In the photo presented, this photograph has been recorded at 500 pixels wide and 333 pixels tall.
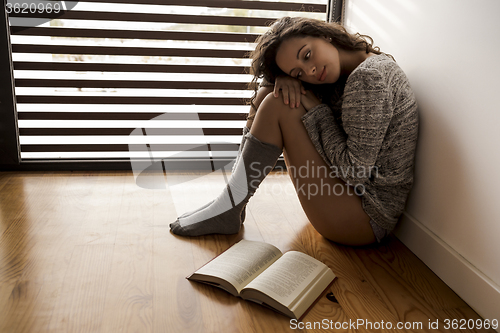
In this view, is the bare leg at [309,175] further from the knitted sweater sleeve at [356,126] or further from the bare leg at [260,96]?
the bare leg at [260,96]

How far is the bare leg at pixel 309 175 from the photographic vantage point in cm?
131

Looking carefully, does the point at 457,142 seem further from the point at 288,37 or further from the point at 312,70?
the point at 288,37

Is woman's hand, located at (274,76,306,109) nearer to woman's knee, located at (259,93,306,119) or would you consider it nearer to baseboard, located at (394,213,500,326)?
woman's knee, located at (259,93,306,119)

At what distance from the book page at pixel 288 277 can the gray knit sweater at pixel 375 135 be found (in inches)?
11.4

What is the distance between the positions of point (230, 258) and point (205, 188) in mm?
808

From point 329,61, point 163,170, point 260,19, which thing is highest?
point 260,19

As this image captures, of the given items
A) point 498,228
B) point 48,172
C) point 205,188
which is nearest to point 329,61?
point 498,228

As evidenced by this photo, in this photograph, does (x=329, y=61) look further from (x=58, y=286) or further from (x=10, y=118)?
(x=10, y=118)

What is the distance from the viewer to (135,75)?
2244 millimetres

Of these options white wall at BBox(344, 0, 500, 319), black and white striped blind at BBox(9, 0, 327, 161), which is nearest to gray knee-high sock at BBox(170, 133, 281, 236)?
white wall at BBox(344, 0, 500, 319)

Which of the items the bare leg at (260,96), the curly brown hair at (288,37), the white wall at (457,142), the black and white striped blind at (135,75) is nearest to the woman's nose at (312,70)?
the curly brown hair at (288,37)

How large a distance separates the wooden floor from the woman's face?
0.62 metres

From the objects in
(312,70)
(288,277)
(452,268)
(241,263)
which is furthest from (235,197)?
(452,268)

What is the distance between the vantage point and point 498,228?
104 centimetres
